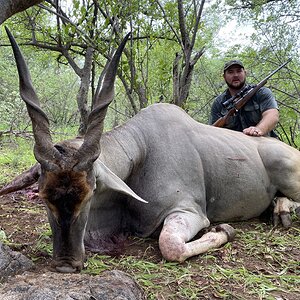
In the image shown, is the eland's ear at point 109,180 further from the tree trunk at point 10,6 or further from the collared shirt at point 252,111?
the collared shirt at point 252,111

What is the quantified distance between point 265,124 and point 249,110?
1.36 ft

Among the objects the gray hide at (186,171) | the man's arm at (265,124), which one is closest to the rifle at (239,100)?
the man's arm at (265,124)

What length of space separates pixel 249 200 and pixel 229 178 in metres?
0.27

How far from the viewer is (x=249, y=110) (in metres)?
4.54

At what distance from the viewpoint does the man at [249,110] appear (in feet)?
13.7

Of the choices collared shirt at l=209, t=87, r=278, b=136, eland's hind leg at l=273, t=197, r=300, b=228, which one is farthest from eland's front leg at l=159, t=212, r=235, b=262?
collared shirt at l=209, t=87, r=278, b=136

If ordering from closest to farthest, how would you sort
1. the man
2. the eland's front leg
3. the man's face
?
the eland's front leg
the man
the man's face

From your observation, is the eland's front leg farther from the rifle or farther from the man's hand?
the rifle

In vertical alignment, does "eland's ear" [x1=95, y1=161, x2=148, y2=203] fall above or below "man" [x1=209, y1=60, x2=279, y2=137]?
below

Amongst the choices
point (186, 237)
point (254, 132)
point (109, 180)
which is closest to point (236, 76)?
point (254, 132)

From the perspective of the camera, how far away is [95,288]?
1772 millimetres

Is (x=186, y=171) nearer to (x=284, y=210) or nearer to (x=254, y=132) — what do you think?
(x=284, y=210)

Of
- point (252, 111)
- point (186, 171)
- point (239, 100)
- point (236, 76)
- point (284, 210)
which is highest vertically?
point (236, 76)

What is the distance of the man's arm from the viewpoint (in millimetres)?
4066
